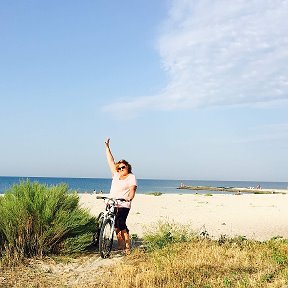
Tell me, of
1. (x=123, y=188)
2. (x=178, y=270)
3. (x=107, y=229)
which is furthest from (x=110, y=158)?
(x=178, y=270)

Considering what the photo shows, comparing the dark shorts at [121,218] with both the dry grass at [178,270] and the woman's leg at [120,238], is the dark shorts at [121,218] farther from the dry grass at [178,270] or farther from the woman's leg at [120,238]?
the dry grass at [178,270]

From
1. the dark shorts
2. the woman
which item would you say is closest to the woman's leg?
the woman

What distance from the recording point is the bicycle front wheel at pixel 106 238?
8.95 m

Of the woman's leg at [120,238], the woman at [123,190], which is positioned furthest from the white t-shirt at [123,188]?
the woman's leg at [120,238]

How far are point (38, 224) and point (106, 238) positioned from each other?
1.35m

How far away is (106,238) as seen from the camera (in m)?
9.22

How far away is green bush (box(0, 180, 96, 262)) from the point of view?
29.1 ft

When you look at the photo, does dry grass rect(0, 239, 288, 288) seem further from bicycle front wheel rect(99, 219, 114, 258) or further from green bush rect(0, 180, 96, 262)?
green bush rect(0, 180, 96, 262)

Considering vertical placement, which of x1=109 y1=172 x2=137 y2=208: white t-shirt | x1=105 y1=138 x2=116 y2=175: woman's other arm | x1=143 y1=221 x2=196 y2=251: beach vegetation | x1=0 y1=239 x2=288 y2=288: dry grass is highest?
x1=105 y1=138 x2=116 y2=175: woman's other arm

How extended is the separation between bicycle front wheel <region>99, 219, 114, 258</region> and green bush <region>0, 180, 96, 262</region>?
0.53 metres

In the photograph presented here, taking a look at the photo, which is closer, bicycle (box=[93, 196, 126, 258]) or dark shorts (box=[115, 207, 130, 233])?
bicycle (box=[93, 196, 126, 258])

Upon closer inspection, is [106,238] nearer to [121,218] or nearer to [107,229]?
[107,229]

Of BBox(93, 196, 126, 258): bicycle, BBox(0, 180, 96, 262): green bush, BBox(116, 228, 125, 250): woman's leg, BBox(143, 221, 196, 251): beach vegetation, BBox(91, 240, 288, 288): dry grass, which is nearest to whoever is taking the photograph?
BBox(91, 240, 288, 288): dry grass

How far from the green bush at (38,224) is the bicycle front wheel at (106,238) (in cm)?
53
